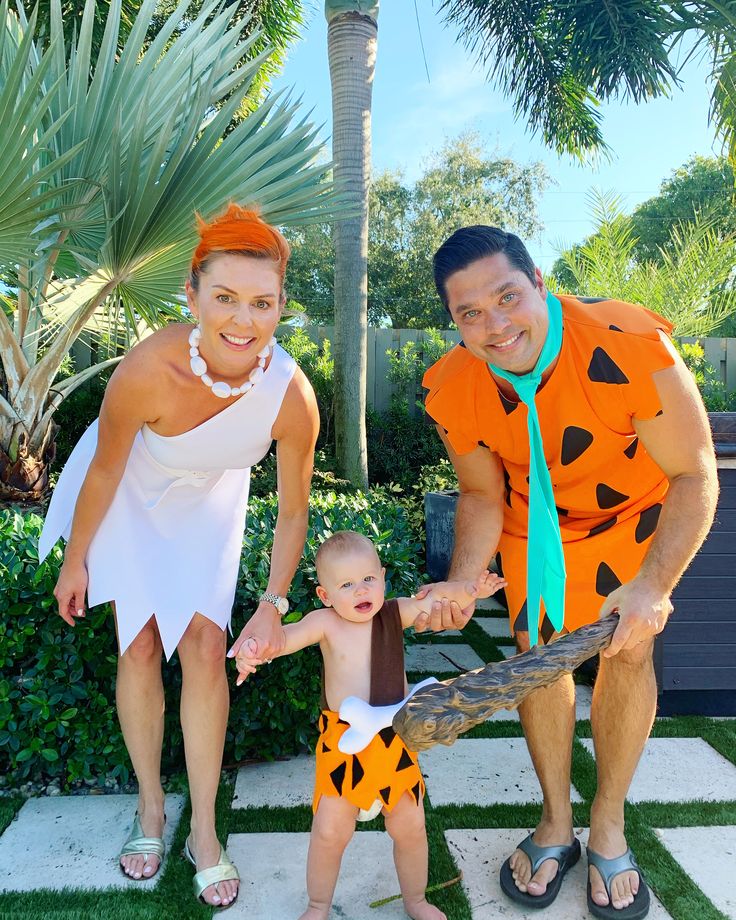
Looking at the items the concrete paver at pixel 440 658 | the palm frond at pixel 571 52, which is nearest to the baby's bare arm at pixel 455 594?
the concrete paver at pixel 440 658

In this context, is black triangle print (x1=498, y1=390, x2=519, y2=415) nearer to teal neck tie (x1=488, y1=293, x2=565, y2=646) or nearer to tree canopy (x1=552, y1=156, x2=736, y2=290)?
teal neck tie (x1=488, y1=293, x2=565, y2=646)

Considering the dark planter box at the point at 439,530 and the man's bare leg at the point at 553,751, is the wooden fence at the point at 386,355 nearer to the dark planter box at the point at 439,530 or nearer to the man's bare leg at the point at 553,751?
the dark planter box at the point at 439,530

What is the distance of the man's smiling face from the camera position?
67.3 inches

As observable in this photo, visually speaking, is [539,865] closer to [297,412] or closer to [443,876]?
[443,876]

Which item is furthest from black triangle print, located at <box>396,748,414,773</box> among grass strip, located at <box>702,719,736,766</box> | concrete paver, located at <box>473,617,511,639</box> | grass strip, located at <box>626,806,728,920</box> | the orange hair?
concrete paver, located at <box>473,617,511,639</box>

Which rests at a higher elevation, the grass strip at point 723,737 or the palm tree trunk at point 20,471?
the palm tree trunk at point 20,471

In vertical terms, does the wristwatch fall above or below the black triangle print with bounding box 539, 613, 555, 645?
above

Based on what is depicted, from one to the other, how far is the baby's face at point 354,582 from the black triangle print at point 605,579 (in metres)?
0.59

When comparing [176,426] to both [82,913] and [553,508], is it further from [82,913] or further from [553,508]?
[82,913]

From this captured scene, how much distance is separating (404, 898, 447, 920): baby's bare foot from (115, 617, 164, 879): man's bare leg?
69cm

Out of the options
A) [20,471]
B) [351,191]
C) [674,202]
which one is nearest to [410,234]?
[674,202]

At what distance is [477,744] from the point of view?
110 inches

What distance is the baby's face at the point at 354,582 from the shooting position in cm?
179

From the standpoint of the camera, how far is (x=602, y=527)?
6.41 ft
